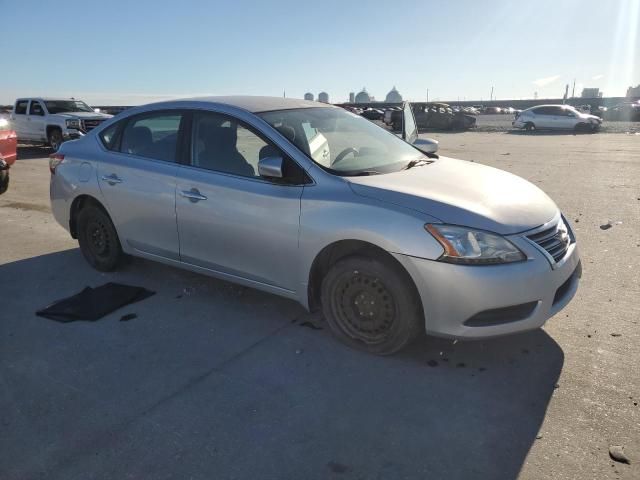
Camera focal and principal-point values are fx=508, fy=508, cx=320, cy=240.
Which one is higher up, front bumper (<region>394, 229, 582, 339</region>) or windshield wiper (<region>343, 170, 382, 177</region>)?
windshield wiper (<region>343, 170, 382, 177</region>)

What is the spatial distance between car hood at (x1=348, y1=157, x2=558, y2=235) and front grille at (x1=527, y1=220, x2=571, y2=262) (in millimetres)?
71

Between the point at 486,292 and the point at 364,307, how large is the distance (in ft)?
2.72

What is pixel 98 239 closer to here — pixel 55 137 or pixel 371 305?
pixel 371 305

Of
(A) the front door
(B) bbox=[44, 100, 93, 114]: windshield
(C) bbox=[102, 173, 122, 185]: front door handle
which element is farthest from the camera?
(B) bbox=[44, 100, 93, 114]: windshield

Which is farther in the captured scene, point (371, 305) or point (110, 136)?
point (110, 136)

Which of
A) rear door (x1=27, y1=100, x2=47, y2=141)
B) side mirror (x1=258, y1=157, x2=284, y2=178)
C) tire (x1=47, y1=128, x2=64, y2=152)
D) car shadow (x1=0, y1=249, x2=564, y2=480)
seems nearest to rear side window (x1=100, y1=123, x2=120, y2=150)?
car shadow (x1=0, y1=249, x2=564, y2=480)

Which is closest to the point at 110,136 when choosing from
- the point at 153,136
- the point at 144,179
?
the point at 153,136

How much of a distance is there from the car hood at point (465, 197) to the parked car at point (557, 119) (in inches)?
1114

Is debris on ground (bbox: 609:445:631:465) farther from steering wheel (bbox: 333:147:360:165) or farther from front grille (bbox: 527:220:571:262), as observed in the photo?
steering wheel (bbox: 333:147:360:165)

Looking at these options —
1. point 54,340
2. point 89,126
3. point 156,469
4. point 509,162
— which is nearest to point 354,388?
point 156,469

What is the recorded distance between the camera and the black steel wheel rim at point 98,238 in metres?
4.98

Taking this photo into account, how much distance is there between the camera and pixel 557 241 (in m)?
3.34

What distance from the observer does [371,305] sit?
11.2ft

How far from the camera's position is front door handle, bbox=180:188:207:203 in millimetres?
3998
